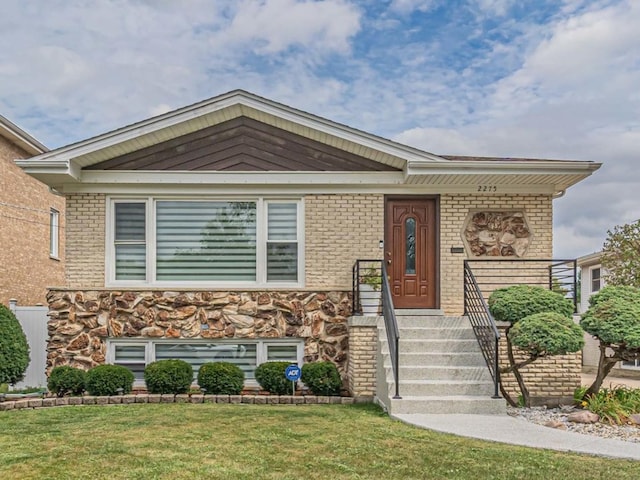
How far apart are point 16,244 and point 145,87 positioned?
535cm

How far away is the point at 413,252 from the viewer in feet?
35.1

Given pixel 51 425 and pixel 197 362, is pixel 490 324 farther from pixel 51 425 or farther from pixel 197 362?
pixel 51 425

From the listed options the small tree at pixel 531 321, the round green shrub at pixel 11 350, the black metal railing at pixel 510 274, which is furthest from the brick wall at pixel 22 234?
the small tree at pixel 531 321

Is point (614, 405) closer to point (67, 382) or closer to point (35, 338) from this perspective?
point (67, 382)

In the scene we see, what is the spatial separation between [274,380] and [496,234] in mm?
4688

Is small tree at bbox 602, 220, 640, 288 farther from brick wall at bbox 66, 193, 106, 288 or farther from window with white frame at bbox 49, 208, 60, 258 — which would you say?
window with white frame at bbox 49, 208, 60, 258

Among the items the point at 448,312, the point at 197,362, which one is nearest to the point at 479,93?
the point at 448,312

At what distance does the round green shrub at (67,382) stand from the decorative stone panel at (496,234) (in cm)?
686

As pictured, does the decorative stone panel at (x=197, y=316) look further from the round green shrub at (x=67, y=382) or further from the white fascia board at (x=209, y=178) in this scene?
the white fascia board at (x=209, y=178)

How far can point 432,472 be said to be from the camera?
507 cm

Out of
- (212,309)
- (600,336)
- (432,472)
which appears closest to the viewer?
(432,472)

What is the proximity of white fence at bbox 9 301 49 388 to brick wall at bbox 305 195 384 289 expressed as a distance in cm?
640

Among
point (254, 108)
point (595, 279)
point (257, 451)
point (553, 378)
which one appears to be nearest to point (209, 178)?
point (254, 108)

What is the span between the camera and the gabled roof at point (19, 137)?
47.4 feet
